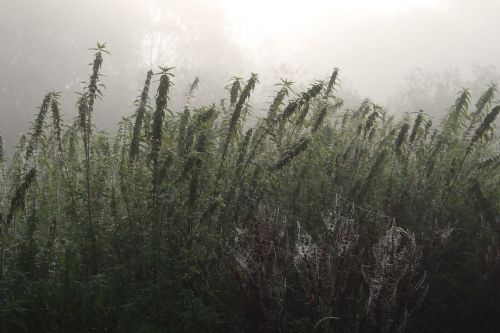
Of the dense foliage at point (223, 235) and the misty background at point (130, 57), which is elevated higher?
the misty background at point (130, 57)

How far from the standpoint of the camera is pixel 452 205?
7.00m

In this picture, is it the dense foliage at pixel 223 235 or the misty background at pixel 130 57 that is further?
the misty background at pixel 130 57

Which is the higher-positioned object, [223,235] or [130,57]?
[130,57]

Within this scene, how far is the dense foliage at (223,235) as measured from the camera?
3.99 m

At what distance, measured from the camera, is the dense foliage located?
13.1ft

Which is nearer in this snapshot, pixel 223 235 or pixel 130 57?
pixel 223 235

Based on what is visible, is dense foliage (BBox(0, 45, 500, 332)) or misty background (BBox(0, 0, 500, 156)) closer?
dense foliage (BBox(0, 45, 500, 332))

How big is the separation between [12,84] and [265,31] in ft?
183

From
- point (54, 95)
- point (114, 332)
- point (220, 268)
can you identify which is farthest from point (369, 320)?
point (54, 95)

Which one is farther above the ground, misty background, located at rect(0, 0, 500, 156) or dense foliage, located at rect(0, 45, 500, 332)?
misty background, located at rect(0, 0, 500, 156)

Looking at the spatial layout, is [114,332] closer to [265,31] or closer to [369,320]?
[369,320]

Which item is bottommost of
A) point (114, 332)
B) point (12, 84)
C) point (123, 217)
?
point (114, 332)

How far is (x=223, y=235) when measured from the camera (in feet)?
18.0

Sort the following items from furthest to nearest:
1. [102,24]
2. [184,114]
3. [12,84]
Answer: [102,24], [12,84], [184,114]
